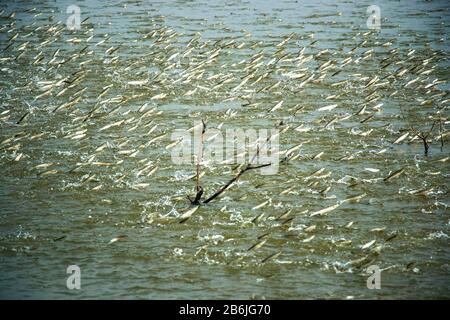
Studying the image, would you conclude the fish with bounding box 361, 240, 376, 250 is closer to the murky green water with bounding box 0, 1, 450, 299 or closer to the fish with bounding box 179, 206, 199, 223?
the murky green water with bounding box 0, 1, 450, 299

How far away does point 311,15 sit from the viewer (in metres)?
15.7

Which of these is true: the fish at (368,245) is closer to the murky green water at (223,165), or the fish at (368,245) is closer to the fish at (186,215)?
the murky green water at (223,165)

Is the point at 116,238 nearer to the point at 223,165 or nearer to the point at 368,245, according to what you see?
the point at 223,165

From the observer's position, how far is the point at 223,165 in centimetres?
733

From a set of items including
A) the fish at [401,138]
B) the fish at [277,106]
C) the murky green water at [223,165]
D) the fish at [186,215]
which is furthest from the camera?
the fish at [277,106]

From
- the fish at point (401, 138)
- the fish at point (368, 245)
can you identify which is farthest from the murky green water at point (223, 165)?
the fish at point (401, 138)

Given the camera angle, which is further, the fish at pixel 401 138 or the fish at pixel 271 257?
the fish at pixel 401 138

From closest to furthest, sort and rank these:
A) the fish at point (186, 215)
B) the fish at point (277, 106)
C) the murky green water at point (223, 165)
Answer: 1. the murky green water at point (223, 165)
2. the fish at point (186, 215)
3. the fish at point (277, 106)

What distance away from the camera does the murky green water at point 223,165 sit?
16.7ft

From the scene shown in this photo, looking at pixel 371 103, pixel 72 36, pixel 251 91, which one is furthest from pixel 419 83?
pixel 72 36

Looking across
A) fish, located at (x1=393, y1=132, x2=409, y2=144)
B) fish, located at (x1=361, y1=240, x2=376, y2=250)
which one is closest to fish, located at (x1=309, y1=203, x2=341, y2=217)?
fish, located at (x1=361, y1=240, x2=376, y2=250)

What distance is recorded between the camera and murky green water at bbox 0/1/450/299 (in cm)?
Answer: 508

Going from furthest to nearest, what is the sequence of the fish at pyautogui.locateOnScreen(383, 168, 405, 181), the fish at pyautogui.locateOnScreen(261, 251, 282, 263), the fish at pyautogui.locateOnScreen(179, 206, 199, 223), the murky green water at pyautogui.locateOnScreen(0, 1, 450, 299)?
the fish at pyautogui.locateOnScreen(383, 168, 405, 181) → the fish at pyautogui.locateOnScreen(179, 206, 199, 223) → the fish at pyautogui.locateOnScreen(261, 251, 282, 263) → the murky green water at pyautogui.locateOnScreen(0, 1, 450, 299)

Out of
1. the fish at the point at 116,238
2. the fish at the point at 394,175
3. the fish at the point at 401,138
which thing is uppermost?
the fish at the point at 401,138
